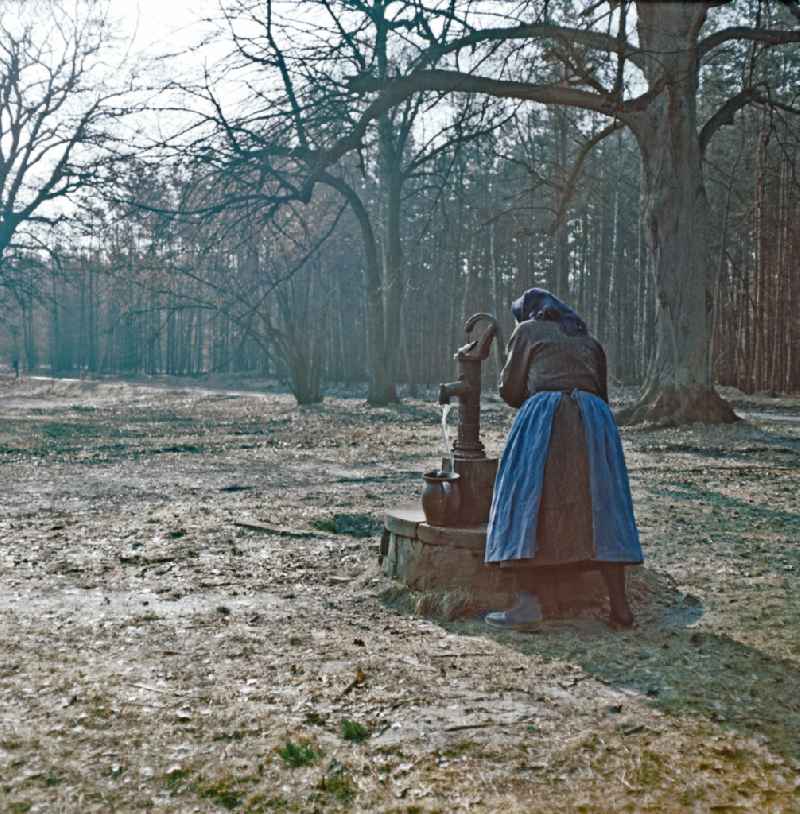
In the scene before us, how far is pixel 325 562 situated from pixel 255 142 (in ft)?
19.8

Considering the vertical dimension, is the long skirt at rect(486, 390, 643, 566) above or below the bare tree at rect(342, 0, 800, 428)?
below

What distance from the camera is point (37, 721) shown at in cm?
306

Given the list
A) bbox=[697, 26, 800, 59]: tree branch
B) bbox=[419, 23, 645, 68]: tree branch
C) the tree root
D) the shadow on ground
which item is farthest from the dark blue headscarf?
bbox=[697, 26, 800, 59]: tree branch

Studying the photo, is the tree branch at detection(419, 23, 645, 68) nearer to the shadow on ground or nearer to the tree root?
the tree root

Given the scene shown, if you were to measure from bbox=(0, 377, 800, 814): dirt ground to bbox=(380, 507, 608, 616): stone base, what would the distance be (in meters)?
0.16

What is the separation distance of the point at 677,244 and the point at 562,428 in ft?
32.6

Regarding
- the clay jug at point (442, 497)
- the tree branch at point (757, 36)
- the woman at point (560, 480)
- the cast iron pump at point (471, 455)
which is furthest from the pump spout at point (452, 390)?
the tree branch at point (757, 36)

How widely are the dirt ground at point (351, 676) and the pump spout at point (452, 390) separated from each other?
3.64ft

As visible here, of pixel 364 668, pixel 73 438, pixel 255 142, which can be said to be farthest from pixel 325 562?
pixel 73 438

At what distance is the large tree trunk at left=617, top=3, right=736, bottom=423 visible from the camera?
1299 cm

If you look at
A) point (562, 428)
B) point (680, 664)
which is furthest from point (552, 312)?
point (680, 664)

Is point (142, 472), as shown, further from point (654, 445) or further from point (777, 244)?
point (777, 244)

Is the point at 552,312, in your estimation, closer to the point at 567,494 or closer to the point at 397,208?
the point at 567,494

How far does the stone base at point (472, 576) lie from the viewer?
4.43 metres
